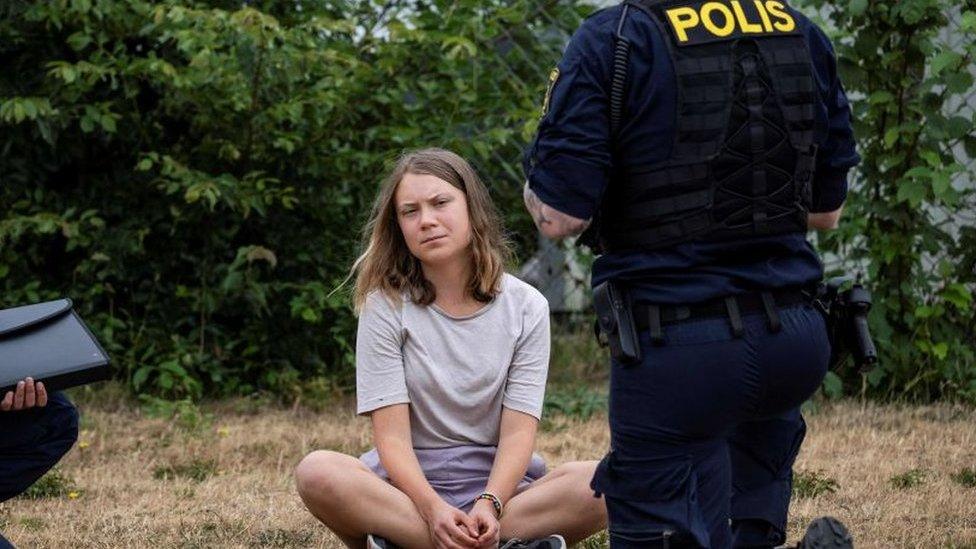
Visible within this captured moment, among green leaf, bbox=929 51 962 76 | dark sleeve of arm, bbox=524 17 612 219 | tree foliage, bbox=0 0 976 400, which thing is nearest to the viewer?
dark sleeve of arm, bbox=524 17 612 219

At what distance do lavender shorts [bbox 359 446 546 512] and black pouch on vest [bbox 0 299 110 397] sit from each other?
78 centimetres

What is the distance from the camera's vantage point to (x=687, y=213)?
2.74 metres

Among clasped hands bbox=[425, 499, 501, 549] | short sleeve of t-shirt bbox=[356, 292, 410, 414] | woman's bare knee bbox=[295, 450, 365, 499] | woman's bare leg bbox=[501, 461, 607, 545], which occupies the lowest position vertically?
woman's bare leg bbox=[501, 461, 607, 545]

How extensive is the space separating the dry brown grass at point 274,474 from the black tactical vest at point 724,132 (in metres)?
1.57

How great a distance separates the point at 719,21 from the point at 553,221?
1.58 feet

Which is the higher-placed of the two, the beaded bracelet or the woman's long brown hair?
the woman's long brown hair

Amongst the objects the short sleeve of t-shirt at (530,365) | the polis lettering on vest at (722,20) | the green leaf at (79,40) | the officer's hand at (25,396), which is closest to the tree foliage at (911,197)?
the short sleeve of t-shirt at (530,365)

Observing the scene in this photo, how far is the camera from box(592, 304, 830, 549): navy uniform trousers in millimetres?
2732

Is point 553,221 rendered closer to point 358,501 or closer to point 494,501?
point 494,501

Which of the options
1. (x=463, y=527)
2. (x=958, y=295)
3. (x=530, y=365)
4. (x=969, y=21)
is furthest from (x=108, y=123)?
(x=958, y=295)

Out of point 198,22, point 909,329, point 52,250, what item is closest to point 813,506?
point 909,329

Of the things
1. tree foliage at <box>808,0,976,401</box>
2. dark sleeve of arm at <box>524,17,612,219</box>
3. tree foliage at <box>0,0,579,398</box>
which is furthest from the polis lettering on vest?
tree foliage at <box>0,0,579,398</box>

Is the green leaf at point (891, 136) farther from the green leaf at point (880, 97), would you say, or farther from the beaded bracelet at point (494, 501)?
the beaded bracelet at point (494, 501)

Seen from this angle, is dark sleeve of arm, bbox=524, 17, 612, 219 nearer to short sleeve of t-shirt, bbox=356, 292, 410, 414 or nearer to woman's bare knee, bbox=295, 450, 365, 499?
short sleeve of t-shirt, bbox=356, 292, 410, 414
